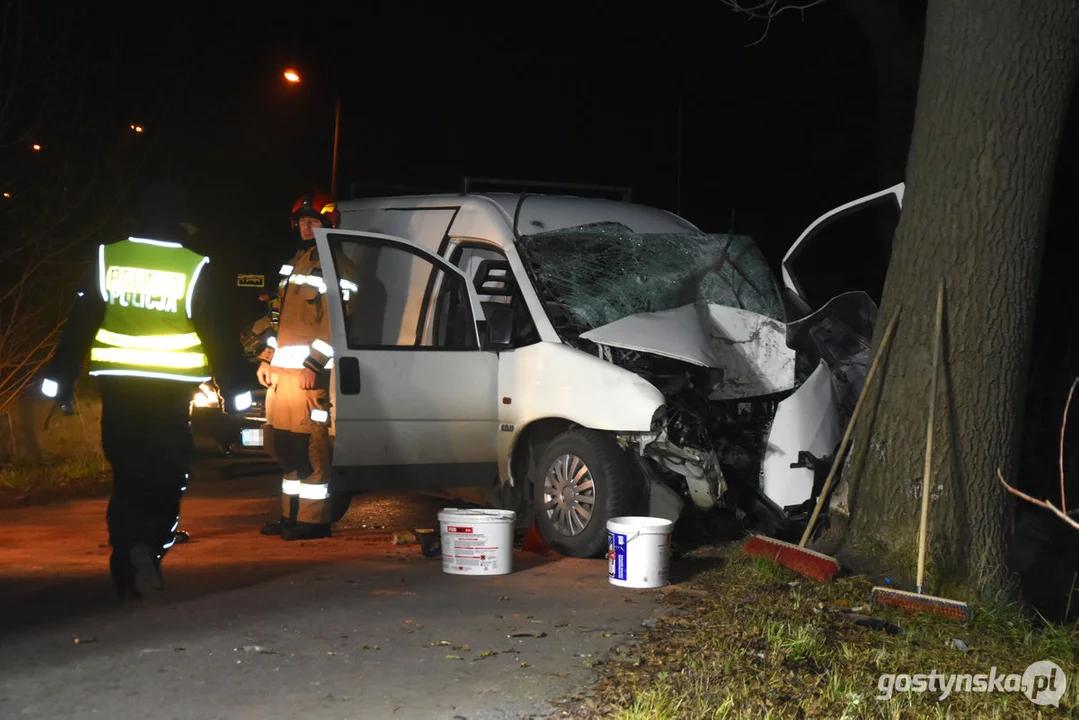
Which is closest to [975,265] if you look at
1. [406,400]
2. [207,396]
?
[406,400]

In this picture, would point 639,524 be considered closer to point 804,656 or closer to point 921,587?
point 921,587

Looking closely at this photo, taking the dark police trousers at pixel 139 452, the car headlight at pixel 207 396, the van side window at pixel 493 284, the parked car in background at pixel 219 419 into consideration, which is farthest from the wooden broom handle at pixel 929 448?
the car headlight at pixel 207 396

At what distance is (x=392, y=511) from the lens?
32.5 feet

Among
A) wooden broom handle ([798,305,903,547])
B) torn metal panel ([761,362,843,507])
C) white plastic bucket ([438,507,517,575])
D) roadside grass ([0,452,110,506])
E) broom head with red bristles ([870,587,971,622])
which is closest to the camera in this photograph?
broom head with red bristles ([870,587,971,622])

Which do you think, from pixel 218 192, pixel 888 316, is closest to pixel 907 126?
pixel 888 316

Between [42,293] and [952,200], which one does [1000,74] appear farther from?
[42,293]

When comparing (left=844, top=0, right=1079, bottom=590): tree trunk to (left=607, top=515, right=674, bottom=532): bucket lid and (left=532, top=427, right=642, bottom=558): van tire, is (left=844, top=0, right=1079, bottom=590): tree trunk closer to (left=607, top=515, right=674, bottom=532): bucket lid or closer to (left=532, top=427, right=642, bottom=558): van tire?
(left=607, top=515, right=674, bottom=532): bucket lid

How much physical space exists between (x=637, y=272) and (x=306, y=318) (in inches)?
86.3

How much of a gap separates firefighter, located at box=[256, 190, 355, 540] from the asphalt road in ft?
0.98

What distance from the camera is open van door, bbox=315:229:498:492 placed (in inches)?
297

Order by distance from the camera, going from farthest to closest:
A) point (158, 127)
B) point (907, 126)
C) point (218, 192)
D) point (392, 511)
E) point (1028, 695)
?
point (218, 192), point (907, 126), point (158, 127), point (392, 511), point (1028, 695)

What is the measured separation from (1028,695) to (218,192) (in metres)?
27.8

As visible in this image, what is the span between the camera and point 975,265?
6234 mm

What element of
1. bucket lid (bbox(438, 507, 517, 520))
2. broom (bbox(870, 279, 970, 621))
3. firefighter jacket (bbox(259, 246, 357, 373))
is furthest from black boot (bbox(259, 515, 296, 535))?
broom (bbox(870, 279, 970, 621))
